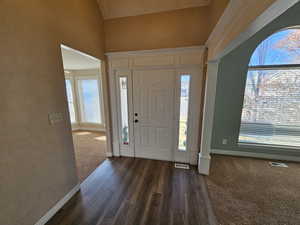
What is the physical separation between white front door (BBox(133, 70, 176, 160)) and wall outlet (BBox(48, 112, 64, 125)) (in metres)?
1.38

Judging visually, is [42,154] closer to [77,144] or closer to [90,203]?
[90,203]

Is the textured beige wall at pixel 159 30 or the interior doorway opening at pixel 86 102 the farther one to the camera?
the interior doorway opening at pixel 86 102

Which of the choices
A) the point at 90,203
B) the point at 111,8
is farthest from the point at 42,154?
the point at 111,8

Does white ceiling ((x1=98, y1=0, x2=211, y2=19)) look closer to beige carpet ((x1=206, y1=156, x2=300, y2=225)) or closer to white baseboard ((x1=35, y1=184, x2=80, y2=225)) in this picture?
beige carpet ((x1=206, y1=156, x2=300, y2=225))

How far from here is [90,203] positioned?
1.85 meters

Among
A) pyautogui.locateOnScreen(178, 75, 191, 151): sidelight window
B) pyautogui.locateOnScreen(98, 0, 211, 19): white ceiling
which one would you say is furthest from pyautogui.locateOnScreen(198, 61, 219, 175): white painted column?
pyautogui.locateOnScreen(98, 0, 211, 19): white ceiling

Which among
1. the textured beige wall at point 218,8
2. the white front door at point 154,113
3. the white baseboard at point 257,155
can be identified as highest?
the textured beige wall at point 218,8

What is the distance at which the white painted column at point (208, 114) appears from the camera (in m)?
2.14

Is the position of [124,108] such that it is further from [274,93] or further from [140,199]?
[274,93]

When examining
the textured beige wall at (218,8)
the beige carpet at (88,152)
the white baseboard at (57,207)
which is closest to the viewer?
the textured beige wall at (218,8)

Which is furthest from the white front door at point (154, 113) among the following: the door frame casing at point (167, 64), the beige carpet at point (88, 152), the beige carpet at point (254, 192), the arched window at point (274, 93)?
the arched window at point (274, 93)

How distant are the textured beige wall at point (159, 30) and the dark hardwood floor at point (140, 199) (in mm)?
2468

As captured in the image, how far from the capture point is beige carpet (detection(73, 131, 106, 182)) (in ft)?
8.66

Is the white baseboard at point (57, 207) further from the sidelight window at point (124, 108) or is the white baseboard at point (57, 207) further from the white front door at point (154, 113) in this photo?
the white front door at point (154, 113)
